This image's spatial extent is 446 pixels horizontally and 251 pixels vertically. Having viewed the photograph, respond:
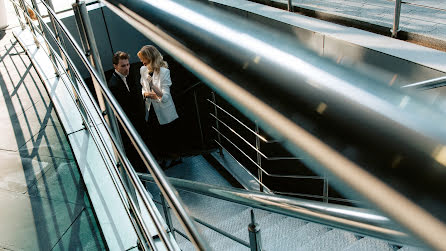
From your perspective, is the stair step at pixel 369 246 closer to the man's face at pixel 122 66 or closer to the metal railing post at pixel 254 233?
the metal railing post at pixel 254 233

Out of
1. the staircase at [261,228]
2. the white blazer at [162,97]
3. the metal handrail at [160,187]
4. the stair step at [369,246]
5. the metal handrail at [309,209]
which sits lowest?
the staircase at [261,228]

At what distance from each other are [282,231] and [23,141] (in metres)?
1.47

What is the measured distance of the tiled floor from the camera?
962mm

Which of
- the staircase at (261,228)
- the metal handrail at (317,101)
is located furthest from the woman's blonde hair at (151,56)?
the metal handrail at (317,101)

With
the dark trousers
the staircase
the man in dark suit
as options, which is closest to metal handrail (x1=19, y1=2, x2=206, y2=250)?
the staircase

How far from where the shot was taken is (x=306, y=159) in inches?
5.5

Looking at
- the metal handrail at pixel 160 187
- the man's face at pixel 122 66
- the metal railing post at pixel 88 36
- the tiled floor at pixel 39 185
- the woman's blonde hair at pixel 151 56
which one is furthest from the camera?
the woman's blonde hair at pixel 151 56

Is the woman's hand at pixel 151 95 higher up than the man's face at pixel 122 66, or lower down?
lower down

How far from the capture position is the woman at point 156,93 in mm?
2594

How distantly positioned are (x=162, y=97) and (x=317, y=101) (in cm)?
265

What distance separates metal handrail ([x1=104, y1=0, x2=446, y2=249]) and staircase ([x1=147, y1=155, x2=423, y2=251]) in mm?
1126

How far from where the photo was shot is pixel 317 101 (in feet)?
0.46

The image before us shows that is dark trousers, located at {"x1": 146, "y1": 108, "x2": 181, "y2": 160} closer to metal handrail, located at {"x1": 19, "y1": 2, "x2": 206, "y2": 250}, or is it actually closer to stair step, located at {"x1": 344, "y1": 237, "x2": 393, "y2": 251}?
stair step, located at {"x1": 344, "y1": 237, "x2": 393, "y2": 251}

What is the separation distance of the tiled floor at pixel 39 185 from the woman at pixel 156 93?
39.1 inches
